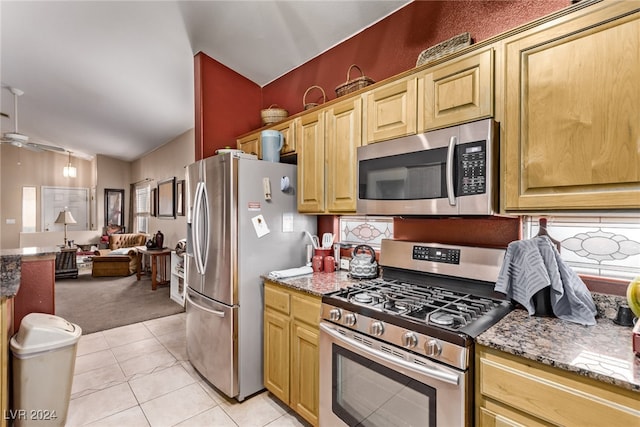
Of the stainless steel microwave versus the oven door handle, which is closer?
the oven door handle

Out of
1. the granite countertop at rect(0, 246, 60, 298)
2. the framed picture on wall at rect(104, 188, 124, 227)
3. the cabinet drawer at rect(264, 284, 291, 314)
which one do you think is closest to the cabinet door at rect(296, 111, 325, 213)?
the cabinet drawer at rect(264, 284, 291, 314)

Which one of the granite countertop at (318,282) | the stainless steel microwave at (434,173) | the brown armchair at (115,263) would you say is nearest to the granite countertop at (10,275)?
the granite countertop at (318,282)

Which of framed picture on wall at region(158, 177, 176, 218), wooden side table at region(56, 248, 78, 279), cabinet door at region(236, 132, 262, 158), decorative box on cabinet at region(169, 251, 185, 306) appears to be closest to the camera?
cabinet door at region(236, 132, 262, 158)

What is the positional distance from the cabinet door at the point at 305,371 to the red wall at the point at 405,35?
75.0 inches

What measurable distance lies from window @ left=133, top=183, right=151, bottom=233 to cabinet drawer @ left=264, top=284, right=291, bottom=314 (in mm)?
6503

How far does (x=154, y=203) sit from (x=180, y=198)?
172 centimetres

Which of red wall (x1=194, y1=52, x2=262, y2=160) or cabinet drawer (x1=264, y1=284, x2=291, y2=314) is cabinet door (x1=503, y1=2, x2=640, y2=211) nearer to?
cabinet drawer (x1=264, y1=284, x2=291, y2=314)

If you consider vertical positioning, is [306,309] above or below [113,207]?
below

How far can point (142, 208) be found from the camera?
8.09m

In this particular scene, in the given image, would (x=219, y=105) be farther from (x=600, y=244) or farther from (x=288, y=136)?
(x=600, y=244)

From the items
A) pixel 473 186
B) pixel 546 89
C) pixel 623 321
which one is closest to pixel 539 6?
pixel 546 89

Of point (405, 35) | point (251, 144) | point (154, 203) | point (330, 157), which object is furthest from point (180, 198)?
point (405, 35)

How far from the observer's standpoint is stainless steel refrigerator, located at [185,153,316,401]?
2189mm

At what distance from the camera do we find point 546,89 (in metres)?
1.27
